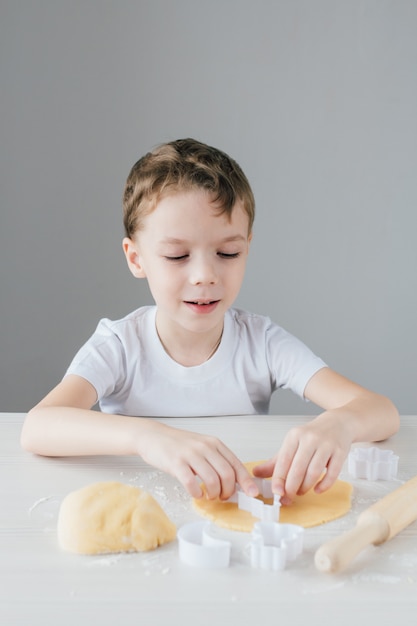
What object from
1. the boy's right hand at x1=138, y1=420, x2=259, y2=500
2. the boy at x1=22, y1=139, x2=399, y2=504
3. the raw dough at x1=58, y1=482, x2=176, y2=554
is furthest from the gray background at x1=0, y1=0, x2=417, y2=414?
the raw dough at x1=58, y1=482, x2=176, y2=554

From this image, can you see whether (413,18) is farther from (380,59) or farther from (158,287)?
(158,287)

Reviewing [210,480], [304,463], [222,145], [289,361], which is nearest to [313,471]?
[304,463]

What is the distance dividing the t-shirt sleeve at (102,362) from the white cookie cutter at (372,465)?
0.46m

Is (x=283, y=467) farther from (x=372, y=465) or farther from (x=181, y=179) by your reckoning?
(x=181, y=179)

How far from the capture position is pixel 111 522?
696mm

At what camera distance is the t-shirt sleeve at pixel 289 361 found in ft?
4.25


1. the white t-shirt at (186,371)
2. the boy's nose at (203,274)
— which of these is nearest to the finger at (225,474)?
the boy's nose at (203,274)

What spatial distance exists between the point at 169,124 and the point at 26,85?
427mm

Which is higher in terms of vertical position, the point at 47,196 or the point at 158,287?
the point at 47,196

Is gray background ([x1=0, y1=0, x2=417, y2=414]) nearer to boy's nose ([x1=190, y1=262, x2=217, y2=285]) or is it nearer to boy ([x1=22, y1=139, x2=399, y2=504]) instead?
boy ([x1=22, y1=139, x2=399, y2=504])

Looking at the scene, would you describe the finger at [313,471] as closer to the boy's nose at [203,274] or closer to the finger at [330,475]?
the finger at [330,475]

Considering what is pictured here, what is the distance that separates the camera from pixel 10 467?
3.06 ft

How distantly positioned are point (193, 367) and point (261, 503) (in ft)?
1.85

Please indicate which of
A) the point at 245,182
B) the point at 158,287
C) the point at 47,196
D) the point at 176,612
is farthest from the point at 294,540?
the point at 47,196
